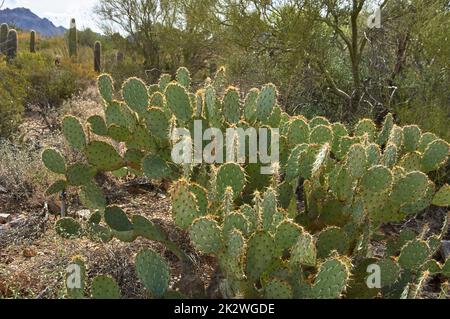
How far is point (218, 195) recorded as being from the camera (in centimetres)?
295

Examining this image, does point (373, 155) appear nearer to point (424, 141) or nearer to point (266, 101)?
point (266, 101)

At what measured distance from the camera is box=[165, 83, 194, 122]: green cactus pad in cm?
358

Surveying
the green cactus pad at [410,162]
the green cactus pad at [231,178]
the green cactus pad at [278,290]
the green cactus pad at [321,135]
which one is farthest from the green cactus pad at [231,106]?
the green cactus pad at [278,290]

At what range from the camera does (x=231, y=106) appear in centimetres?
364

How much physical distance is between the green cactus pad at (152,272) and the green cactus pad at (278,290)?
0.53 m

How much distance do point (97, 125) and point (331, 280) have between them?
2.31 meters

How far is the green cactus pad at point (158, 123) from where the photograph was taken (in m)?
3.50

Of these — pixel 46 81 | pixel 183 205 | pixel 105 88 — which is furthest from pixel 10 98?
pixel 183 205

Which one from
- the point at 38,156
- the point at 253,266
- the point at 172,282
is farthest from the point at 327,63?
the point at 253,266

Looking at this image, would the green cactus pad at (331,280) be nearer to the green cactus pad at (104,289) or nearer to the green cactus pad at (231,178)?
the green cactus pad at (231,178)

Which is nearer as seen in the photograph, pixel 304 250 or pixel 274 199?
pixel 304 250

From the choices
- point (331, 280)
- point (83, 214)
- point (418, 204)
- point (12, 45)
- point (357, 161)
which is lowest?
point (83, 214)
